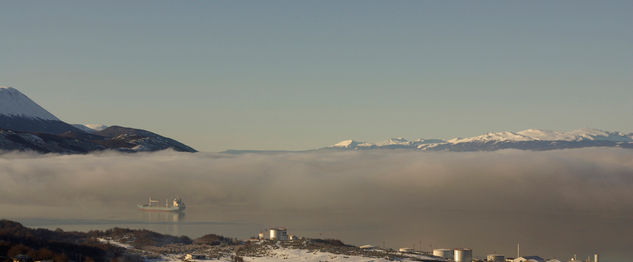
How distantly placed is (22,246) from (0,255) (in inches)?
241

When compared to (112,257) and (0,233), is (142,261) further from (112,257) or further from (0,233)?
(0,233)

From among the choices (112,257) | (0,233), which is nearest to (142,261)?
(112,257)

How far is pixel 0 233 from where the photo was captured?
198 metres

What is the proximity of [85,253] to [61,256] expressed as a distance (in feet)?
49.7

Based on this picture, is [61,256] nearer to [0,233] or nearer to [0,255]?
[0,255]

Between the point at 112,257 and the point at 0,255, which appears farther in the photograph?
the point at 112,257

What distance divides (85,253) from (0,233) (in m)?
28.3

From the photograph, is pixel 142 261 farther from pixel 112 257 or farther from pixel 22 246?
pixel 22 246

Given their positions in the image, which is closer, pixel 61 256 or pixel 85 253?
pixel 61 256

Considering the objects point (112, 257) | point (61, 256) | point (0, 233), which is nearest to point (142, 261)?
point (112, 257)

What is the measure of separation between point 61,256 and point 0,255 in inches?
570

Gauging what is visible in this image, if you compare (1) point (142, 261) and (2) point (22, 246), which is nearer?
(2) point (22, 246)

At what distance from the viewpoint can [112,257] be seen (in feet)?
633

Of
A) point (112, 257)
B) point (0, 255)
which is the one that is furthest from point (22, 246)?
point (112, 257)
